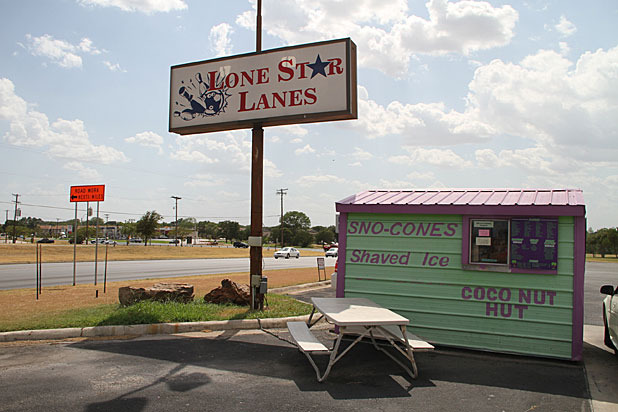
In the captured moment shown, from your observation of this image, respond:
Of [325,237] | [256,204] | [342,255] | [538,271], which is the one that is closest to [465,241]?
[538,271]

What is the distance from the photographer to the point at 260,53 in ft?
33.0

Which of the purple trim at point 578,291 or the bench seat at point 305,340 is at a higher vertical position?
the purple trim at point 578,291

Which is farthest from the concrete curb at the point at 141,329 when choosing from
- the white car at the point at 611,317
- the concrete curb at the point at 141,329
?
the white car at the point at 611,317

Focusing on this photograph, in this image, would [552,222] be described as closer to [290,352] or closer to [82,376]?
[290,352]

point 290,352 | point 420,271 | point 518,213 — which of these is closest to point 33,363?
point 290,352

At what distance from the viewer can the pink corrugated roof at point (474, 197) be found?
278 inches

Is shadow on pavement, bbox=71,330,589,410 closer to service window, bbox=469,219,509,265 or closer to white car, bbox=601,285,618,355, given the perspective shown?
white car, bbox=601,285,618,355

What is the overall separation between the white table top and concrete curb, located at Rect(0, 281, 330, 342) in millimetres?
1824

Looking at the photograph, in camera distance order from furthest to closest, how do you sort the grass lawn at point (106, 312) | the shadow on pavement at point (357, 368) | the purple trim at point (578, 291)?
the grass lawn at point (106, 312) < the purple trim at point (578, 291) < the shadow on pavement at point (357, 368)

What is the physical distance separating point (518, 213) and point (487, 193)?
104 centimetres

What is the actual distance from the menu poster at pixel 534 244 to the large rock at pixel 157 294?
661 centimetres

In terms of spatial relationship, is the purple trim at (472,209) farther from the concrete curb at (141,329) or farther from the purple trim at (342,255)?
the concrete curb at (141,329)

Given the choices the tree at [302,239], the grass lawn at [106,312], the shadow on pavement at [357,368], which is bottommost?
the tree at [302,239]

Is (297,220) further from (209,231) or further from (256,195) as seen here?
(256,195)
